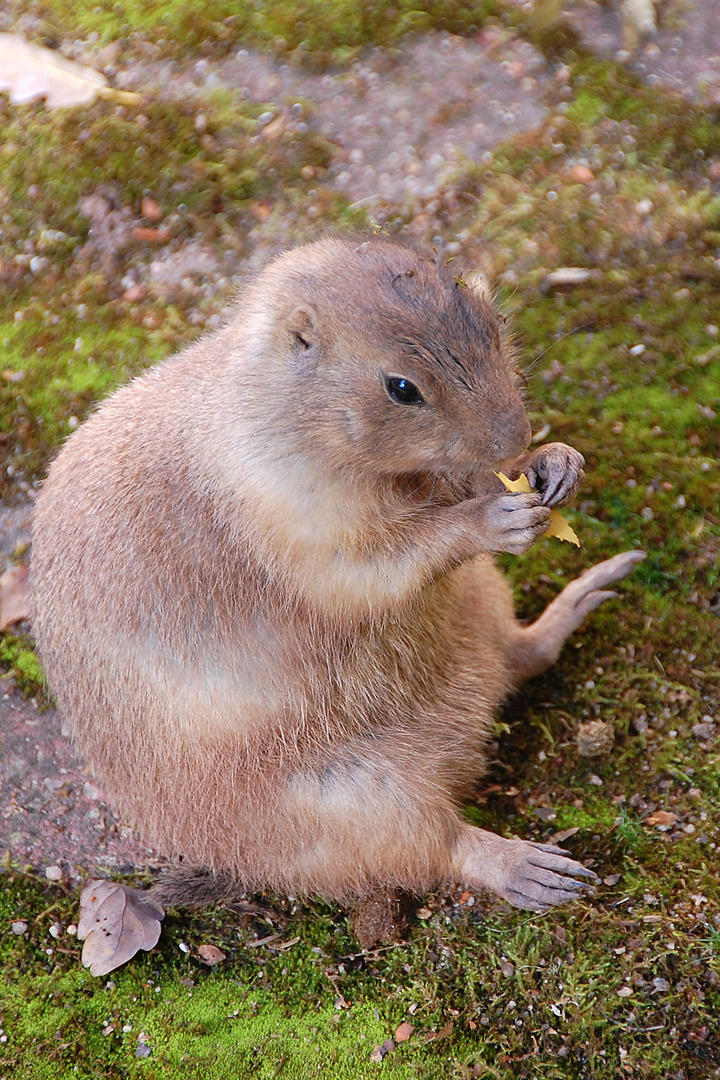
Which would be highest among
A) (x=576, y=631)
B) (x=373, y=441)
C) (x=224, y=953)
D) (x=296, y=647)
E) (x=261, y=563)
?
(x=373, y=441)

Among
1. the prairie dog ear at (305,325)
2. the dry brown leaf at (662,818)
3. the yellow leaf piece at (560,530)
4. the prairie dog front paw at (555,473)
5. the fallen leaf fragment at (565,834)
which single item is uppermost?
the prairie dog ear at (305,325)

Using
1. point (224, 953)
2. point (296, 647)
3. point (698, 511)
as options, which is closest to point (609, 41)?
point (698, 511)

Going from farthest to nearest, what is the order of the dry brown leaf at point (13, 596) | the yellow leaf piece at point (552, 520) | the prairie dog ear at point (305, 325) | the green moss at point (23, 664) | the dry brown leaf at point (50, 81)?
the dry brown leaf at point (50, 81)
the dry brown leaf at point (13, 596)
the green moss at point (23, 664)
the yellow leaf piece at point (552, 520)
the prairie dog ear at point (305, 325)

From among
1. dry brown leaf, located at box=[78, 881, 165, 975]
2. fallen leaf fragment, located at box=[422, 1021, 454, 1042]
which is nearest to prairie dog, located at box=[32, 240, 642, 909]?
dry brown leaf, located at box=[78, 881, 165, 975]

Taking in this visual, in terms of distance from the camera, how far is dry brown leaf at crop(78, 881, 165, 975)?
13.2 ft

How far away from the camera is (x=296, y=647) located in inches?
148

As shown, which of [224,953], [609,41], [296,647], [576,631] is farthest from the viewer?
[609,41]

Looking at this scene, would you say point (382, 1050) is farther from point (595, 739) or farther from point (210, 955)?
point (595, 739)

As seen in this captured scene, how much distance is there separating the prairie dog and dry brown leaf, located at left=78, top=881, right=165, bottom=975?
0.80ft

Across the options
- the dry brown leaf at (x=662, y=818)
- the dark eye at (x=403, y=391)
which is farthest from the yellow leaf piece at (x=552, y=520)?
the dry brown leaf at (x=662, y=818)

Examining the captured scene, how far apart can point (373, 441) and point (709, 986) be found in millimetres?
2134

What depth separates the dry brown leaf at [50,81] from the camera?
19.7ft

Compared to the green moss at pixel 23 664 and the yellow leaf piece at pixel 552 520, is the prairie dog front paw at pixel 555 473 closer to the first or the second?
the yellow leaf piece at pixel 552 520

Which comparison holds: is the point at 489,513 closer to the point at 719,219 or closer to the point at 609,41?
the point at 719,219
